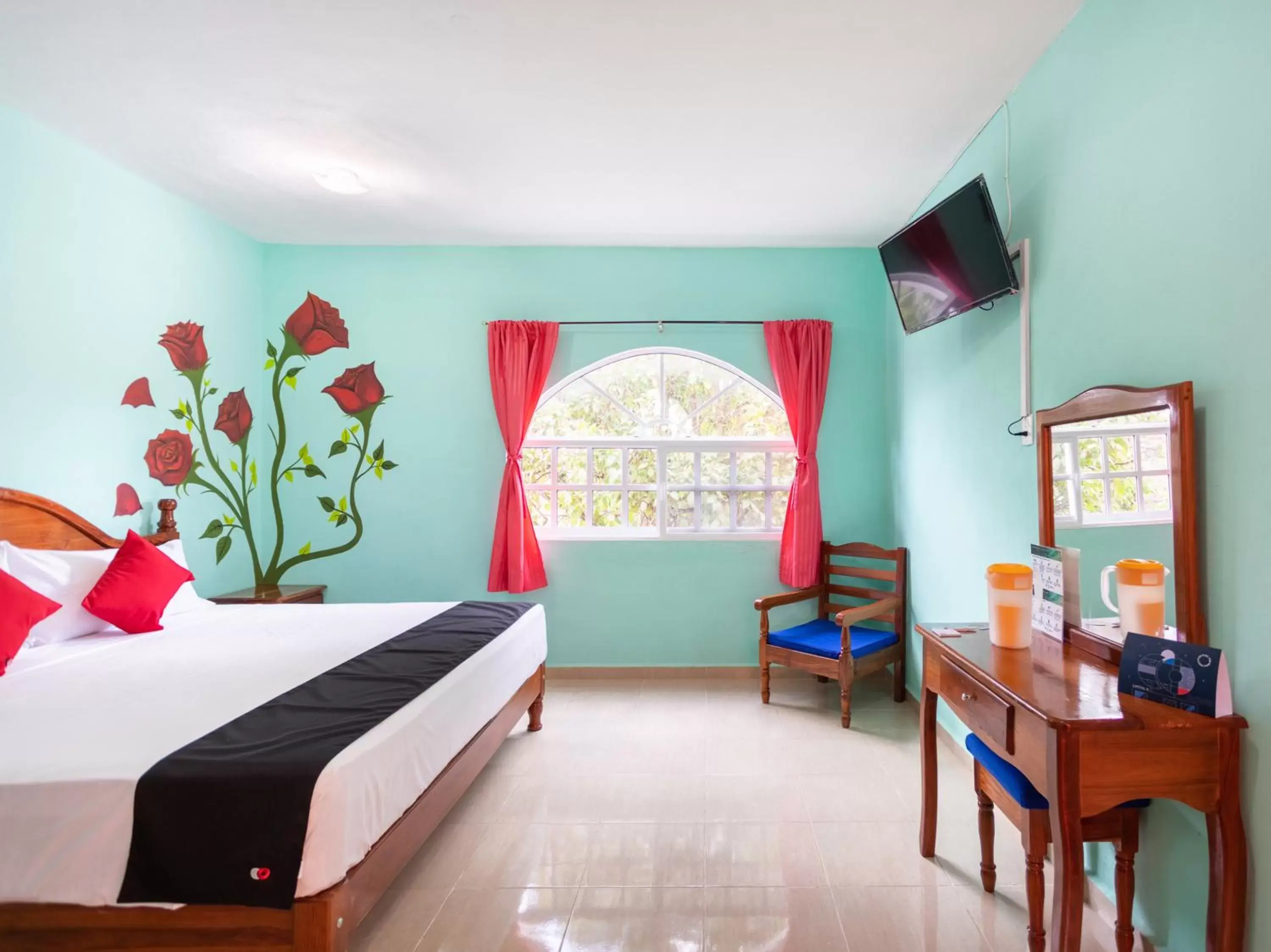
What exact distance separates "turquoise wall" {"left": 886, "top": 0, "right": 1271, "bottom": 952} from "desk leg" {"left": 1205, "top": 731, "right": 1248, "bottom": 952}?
47 mm

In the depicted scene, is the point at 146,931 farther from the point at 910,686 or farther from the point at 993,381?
the point at 910,686

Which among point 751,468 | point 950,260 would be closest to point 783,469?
point 751,468

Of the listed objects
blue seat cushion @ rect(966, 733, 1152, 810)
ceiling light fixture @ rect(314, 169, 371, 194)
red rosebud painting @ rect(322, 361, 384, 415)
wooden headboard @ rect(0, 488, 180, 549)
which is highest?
ceiling light fixture @ rect(314, 169, 371, 194)

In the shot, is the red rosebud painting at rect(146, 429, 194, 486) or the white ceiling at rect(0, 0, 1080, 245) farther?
the red rosebud painting at rect(146, 429, 194, 486)

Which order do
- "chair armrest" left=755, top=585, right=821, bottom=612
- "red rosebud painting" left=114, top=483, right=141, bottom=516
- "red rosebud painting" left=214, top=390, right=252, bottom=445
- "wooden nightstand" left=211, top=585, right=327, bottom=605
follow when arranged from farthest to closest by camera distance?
"red rosebud painting" left=214, top=390, right=252, bottom=445
"chair armrest" left=755, top=585, right=821, bottom=612
"wooden nightstand" left=211, top=585, right=327, bottom=605
"red rosebud painting" left=114, top=483, right=141, bottom=516

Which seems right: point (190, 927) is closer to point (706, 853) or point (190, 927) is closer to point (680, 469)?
point (706, 853)

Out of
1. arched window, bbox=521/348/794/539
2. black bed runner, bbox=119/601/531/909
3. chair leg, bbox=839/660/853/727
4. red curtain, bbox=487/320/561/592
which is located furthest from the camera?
arched window, bbox=521/348/794/539

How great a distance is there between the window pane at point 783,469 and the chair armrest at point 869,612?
99cm

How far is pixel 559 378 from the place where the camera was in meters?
4.62

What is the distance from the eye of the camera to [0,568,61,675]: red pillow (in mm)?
2426

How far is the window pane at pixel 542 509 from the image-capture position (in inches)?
186

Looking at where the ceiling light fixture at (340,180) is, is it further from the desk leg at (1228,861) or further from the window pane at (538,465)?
the desk leg at (1228,861)

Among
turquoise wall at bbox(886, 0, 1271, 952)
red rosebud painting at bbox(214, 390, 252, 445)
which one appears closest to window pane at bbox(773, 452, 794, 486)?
turquoise wall at bbox(886, 0, 1271, 952)

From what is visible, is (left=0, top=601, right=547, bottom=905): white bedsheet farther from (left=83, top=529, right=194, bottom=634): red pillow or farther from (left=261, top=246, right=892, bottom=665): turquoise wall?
(left=261, top=246, right=892, bottom=665): turquoise wall
